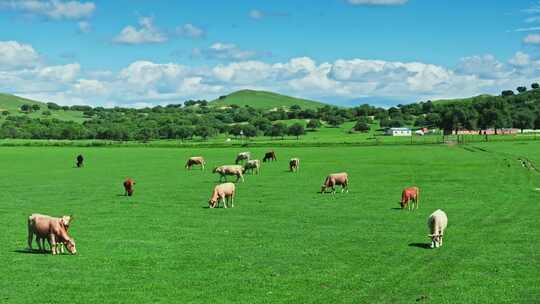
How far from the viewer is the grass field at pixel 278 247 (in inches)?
763

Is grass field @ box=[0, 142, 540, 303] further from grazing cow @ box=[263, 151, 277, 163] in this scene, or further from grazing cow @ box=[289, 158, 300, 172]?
grazing cow @ box=[263, 151, 277, 163]

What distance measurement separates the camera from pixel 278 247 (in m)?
25.8

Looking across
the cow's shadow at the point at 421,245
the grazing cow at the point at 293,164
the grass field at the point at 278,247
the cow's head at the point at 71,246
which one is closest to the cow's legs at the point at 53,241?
the cow's head at the point at 71,246

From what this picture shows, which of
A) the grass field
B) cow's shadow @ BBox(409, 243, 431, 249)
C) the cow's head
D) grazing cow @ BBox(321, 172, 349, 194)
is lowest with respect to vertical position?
the grass field

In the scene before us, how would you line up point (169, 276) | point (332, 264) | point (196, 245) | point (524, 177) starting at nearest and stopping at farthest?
point (169, 276), point (332, 264), point (196, 245), point (524, 177)

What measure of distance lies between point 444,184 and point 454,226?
21.3 metres

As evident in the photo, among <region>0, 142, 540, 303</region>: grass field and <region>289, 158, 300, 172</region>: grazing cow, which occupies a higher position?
<region>289, 158, 300, 172</region>: grazing cow


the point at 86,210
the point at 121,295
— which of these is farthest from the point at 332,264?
the point at 86,210

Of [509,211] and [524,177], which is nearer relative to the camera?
[509,211]

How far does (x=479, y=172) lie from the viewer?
62875mm

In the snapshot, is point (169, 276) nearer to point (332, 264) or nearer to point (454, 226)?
point (332, 264)

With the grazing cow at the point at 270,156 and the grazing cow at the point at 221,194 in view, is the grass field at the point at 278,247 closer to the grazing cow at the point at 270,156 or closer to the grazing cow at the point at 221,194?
the grazing cow at the point at 221,194

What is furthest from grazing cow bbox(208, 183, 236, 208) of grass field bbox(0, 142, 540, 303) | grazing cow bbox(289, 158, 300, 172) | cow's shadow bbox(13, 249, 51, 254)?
grazing cow bbox(289, 158, 300, 172)

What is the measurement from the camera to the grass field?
63.6 ft
